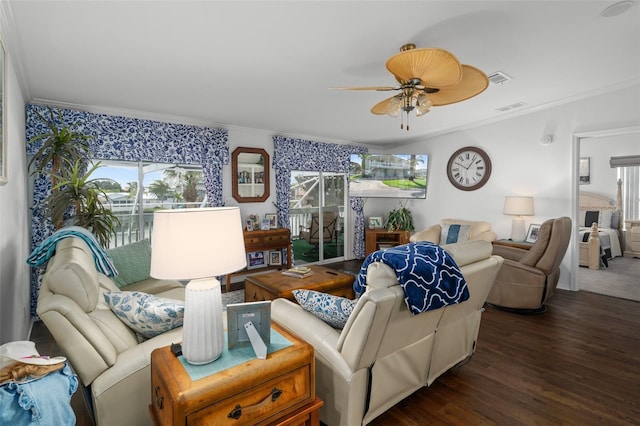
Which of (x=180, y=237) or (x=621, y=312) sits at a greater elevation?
(x=180, y=237)

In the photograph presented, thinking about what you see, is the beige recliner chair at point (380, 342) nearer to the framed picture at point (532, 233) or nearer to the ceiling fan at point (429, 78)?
the ceiling fan at point (429, 78)

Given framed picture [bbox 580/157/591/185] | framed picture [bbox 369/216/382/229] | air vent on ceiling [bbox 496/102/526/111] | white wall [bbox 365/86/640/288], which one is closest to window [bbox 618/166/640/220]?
framed picture [bbox 580/157/591/185]

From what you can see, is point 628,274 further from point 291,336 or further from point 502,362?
point 291,336

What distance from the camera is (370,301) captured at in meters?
1.43

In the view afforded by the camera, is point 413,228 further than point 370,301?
Yes

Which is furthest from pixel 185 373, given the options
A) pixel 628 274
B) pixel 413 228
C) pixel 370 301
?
pixel 628 274

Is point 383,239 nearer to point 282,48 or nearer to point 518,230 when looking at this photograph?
→ point 518,230

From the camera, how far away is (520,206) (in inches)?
174

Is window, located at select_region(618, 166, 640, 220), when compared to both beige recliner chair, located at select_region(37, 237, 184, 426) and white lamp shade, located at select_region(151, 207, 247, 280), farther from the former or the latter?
beige recliner chair, located at select_region(37, 237, 184, 426)

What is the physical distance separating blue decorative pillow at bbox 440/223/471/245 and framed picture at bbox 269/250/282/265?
8.47 feet

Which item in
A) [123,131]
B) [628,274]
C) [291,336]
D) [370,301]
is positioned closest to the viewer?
[370,301]

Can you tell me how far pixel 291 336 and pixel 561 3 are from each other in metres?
2.65

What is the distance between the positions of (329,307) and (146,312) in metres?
0.98

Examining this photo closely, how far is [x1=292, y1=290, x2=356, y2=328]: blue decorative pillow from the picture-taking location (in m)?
1.75
